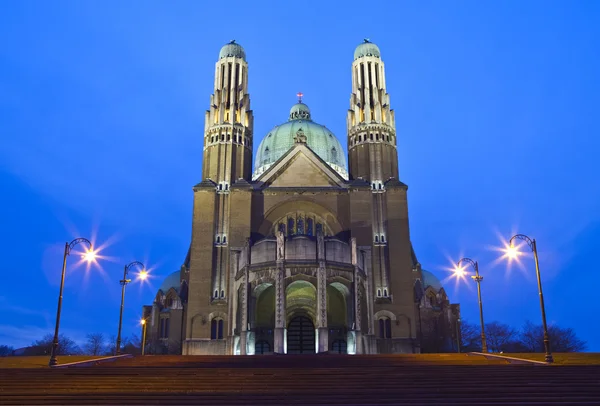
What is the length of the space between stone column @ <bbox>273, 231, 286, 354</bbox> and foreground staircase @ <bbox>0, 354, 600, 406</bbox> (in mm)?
19319

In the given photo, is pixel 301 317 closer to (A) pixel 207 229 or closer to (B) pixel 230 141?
(A) pixel 207 229

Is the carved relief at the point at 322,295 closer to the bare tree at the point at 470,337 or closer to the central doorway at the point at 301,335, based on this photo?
the central doorway at the point at 301,335

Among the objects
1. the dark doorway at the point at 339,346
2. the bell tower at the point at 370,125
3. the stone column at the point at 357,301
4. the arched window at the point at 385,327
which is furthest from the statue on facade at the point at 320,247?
the bell tower at the point at 370,125

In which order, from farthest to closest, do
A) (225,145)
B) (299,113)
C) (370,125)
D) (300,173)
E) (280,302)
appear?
(299,113), (370,125), (225,145), (300,173), (280,302)

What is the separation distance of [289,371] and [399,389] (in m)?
4.65

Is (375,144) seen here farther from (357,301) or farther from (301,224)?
(357,301)

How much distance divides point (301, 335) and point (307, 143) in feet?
93.1

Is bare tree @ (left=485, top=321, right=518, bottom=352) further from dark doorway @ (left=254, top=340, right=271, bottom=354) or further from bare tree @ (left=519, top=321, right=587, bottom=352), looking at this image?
dark doorway @ (left=254, top=340, right=271, bottom=354)

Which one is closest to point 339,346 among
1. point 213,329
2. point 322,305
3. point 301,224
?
point 322,305

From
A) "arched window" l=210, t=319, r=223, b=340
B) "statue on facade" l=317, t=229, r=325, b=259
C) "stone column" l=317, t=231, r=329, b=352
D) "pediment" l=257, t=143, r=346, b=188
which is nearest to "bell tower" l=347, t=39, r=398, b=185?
"pediment" l=257, t=143, r=346, b=188

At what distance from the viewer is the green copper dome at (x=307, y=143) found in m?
67.1

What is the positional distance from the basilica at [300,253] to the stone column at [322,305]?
8 centimetres

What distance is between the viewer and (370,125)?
2183 inches

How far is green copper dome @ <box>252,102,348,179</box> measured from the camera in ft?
220
